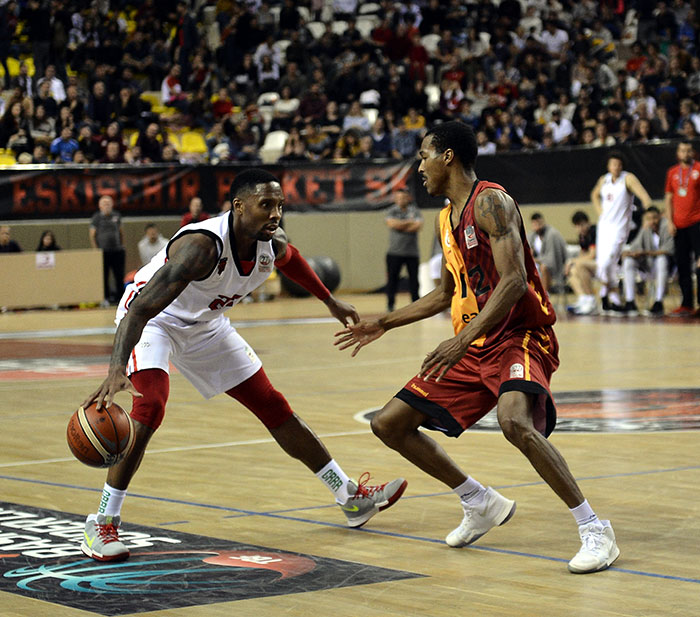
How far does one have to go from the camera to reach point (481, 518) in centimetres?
561

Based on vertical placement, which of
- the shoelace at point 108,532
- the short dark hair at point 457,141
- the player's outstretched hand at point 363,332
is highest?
the short dark hair at point 457,141

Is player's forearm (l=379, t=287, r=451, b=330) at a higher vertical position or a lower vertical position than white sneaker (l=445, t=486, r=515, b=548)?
higher

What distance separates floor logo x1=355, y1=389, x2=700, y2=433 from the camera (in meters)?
8.99

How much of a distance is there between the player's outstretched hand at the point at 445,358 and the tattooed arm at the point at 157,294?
1.04m

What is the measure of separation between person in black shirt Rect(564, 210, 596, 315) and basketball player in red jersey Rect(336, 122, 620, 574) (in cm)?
1452

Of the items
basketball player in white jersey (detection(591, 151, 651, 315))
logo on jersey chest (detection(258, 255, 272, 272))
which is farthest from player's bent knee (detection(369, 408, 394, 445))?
basketball player in white jersey (detection(591, 151, 651, 315))

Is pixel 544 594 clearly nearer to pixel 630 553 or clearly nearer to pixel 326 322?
pixel 630 553

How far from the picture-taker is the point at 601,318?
63.1 ft

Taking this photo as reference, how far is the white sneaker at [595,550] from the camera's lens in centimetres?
498

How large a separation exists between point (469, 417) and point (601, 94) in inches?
888

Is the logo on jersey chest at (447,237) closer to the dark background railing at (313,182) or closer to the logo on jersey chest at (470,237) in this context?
the logo on jersey chest at (470,237)

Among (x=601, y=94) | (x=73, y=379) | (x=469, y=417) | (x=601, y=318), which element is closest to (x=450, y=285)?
(x=469, y=417)

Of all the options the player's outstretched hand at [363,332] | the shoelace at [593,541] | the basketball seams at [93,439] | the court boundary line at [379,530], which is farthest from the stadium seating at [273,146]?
the shoelace at [593,541]

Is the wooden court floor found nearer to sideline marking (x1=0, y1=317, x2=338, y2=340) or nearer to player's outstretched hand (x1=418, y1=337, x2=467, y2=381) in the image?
player's outstretched hand (x1=418, y1=337, x2=467, y2=381)
